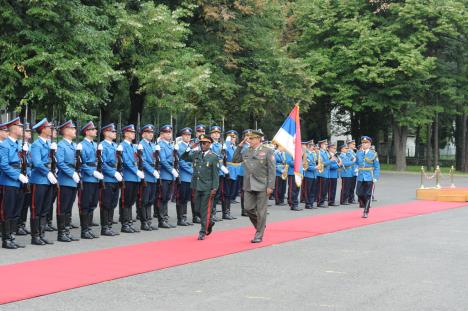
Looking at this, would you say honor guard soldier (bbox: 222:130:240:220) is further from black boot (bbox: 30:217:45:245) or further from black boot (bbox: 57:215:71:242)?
black boot (bbox: 30:217:45:245)

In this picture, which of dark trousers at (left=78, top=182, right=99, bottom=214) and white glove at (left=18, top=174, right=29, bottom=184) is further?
dark trousers at (left=78, top=182, right=99, bottom=214)

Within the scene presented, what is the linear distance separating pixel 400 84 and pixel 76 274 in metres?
35.2

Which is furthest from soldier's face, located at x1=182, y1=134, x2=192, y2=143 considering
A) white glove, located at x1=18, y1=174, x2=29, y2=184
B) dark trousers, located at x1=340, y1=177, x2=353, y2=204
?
dark trousers, located at x1=340, y1=177, x2=353, y2=204

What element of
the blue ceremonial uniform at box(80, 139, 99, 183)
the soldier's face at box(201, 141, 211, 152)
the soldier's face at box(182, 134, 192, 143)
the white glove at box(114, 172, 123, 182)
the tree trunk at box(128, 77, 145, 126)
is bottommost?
the white glove at box(114, 172, 123, 182)

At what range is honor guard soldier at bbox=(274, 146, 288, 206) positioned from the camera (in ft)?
68.4

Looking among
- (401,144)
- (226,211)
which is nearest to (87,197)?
(226,211)

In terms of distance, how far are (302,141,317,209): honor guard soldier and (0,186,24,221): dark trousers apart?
1012 cm

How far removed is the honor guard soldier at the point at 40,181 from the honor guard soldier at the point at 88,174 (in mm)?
731

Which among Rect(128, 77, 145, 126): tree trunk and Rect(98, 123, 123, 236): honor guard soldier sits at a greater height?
Rect(128, 77, 145, 126): tree trunk

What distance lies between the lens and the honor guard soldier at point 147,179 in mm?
14359

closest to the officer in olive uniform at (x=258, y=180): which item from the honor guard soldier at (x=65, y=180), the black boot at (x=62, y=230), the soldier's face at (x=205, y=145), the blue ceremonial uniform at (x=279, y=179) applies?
the soldier's face at (x=205, y=145)

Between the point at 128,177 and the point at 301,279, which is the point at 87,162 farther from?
the point at 301,279

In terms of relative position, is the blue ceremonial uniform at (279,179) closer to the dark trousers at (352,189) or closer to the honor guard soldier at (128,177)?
the dark trousers at (352,189)

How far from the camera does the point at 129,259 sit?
1087 cm
